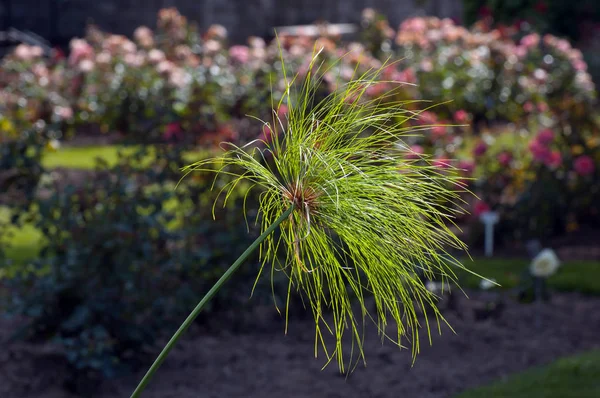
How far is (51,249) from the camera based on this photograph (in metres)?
3.77

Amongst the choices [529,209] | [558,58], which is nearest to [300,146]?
[529,209]

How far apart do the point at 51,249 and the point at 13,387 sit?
627 millimetres

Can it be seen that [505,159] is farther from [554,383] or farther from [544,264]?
[554,383]

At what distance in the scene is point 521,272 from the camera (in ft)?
17.1

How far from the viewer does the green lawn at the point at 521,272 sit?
5.23m

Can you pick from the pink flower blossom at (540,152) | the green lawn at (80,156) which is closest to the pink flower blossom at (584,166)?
the pink flower blossom at (540,152)

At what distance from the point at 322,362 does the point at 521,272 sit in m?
1.79

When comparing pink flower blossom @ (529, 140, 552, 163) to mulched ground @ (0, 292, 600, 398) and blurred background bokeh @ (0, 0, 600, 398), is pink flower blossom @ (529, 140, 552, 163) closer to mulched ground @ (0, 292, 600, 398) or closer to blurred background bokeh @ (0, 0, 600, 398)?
blurred background bokeh @ (0, 0, 600, 398)

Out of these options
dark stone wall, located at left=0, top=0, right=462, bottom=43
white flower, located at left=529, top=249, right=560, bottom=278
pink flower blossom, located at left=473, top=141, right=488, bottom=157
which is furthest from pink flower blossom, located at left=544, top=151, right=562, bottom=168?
dark stone wall, located at left=0, top=0, right=462, bottom=43

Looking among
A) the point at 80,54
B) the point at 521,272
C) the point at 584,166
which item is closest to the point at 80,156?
the point at 80,54

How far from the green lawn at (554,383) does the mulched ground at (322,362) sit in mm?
131

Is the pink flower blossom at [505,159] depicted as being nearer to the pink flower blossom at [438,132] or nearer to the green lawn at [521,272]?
the pink flower blossom at [438,132]

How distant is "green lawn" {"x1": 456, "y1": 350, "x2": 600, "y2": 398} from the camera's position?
138 inches

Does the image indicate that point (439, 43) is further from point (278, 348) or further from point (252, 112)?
point (278, 348)
